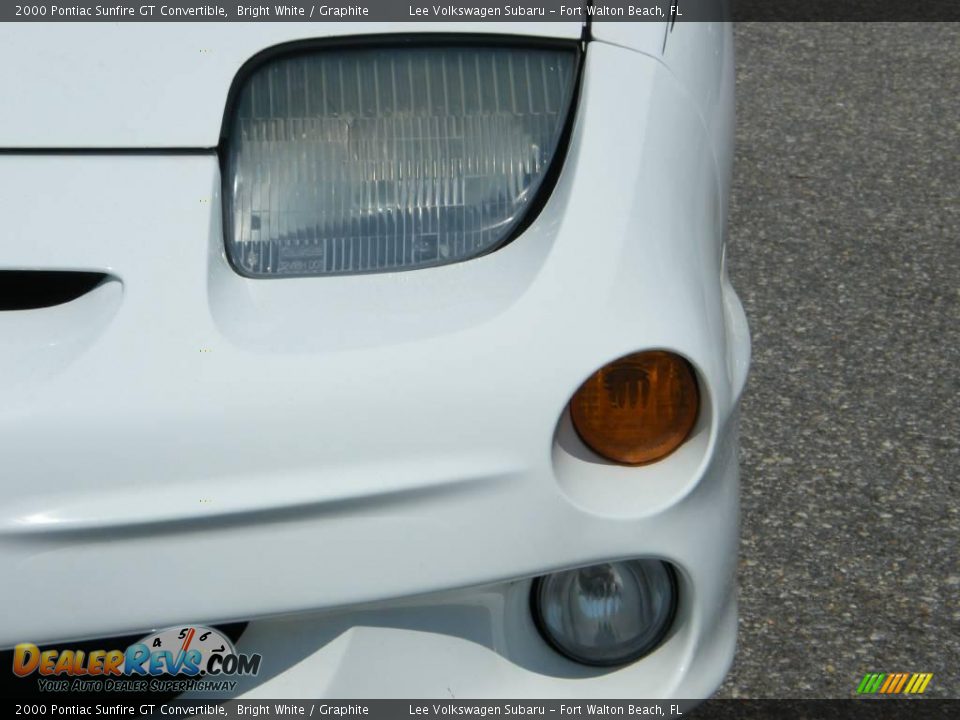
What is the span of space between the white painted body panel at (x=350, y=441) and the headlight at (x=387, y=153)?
0.05 metres

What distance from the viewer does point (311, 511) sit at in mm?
1225

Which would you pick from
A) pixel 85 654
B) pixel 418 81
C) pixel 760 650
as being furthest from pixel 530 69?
pixel 760 650

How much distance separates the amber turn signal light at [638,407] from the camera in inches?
50.1

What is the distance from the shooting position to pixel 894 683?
6.85 ft

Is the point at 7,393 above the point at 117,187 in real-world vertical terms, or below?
below

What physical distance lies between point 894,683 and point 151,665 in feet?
4.24

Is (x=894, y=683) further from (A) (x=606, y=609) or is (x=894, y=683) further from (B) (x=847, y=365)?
(B) (x=847, y=365)

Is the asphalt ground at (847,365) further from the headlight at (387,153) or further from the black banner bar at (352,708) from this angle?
the headlight at (387,153)

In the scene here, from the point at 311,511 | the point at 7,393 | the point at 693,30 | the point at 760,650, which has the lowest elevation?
the point at 760,650

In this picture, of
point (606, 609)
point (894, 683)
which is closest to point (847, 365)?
point (894, 683)

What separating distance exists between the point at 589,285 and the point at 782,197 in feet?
8.80

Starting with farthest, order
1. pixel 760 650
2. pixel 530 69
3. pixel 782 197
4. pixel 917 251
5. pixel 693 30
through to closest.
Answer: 1. pixel 782 197
2. pixel 917 251
3. pixel 760 650
4. pixel 693 30
5. pixel 530 69

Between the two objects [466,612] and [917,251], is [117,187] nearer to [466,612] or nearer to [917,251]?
[466,612]

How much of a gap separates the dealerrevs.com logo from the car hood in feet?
1.79
